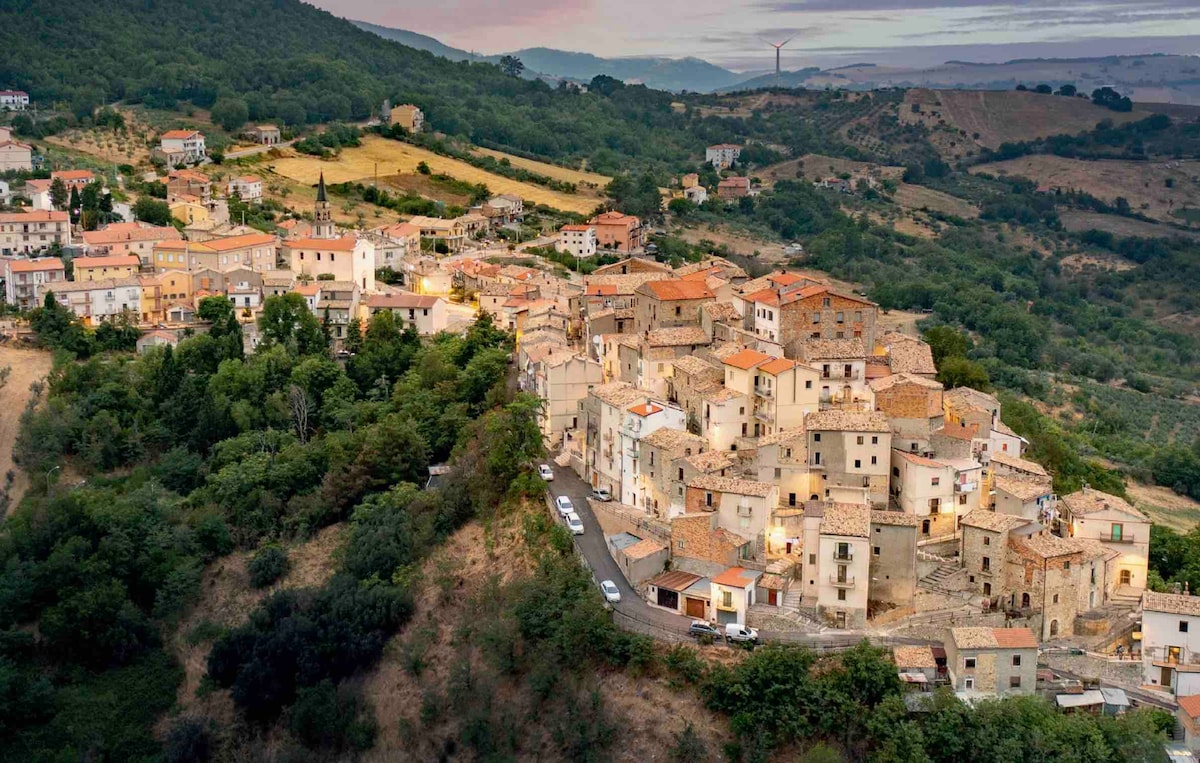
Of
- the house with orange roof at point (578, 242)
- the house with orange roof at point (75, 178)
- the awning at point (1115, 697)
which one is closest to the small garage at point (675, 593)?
A: the awning at point (1115, 697)

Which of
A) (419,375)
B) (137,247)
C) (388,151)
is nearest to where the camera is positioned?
(419,375)

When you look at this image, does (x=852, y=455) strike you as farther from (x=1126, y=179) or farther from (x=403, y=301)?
(x=1126, y=179)

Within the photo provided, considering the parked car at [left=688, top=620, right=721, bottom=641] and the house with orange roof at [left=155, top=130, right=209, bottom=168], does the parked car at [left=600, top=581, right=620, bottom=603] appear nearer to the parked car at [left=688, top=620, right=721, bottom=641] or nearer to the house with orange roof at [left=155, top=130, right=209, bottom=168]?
the parked car at [left=688, top=620, right=721, bottom=641]

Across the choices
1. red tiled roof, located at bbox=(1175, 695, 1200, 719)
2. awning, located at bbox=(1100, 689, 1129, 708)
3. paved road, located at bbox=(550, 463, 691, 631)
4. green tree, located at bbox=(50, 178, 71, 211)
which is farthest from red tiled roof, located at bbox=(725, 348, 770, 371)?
green tree, located at bbox=(50, 178, 71, 211)

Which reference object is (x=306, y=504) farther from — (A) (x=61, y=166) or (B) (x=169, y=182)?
(A) (x=61, y=166)

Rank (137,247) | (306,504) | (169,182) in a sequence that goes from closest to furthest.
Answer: (306,504) → (137,247) → (169,182)

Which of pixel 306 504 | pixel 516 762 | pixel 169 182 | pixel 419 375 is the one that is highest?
pixel 169 182

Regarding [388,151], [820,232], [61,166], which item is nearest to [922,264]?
[820,232]
